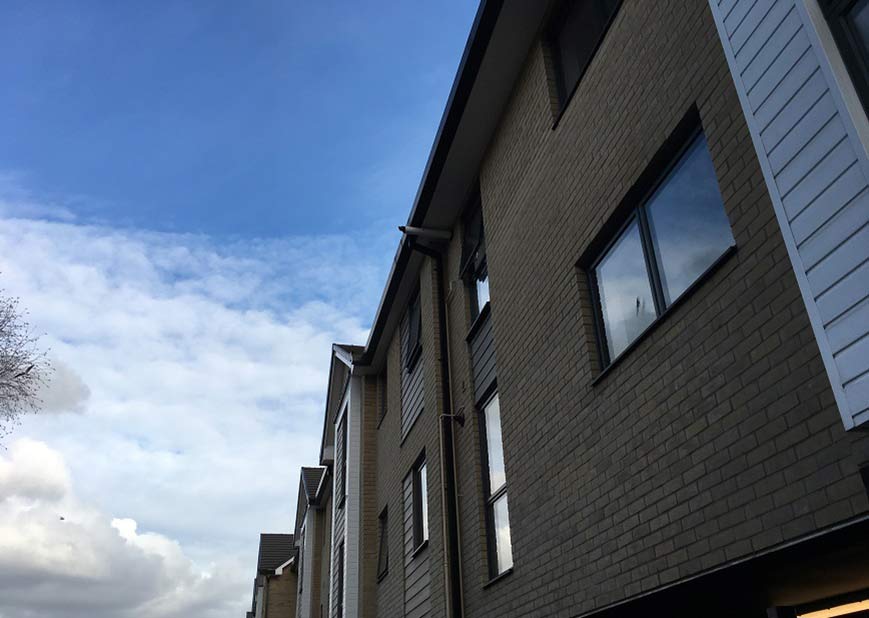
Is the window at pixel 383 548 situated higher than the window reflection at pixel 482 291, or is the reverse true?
the window reflection at pixel 482 291

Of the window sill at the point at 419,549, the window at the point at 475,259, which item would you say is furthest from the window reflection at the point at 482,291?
the window sill at the point at 419,549

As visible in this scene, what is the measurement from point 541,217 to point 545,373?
160 centimetres

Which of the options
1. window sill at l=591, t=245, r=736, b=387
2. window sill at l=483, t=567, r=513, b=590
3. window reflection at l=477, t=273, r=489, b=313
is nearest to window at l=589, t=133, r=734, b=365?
window sill at l=591, t=245, r=736, b=387

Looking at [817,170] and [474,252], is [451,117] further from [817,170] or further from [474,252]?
[817,170]

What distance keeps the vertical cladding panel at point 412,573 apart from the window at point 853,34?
9119 millimetres

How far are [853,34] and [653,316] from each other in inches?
104

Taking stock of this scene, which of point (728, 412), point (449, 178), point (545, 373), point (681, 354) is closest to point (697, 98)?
point (681, 354)

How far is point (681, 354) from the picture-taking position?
17.6 ft

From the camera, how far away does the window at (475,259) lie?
35.6 ft

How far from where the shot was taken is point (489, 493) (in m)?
9.75

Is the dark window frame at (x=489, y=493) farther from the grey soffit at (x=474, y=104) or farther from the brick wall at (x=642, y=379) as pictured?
the grey soffit at (x=474, y=104)

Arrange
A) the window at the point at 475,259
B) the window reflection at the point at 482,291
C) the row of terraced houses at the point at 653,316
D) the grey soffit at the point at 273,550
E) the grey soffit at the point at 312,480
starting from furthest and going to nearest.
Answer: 1. the grey soffit at the point at 273,550
2. the grey soffit at the point at 312,480
3. the window at the point at 475,259
4. the window reflection at the point at 482,291
5. the row of terraced houses at the point at 653,316

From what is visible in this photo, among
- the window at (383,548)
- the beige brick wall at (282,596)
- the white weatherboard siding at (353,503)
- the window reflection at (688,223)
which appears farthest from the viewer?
the beige brick wall at (282,596)

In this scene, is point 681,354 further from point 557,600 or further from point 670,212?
point 557,600
